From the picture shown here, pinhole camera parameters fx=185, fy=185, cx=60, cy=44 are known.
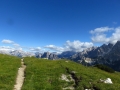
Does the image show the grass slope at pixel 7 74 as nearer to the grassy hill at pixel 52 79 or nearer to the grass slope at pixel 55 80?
the grassy hill at pixel 52 79

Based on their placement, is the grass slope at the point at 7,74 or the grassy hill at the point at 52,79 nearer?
the grass slope at the point at 7,74

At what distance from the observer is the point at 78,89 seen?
31.2 metres

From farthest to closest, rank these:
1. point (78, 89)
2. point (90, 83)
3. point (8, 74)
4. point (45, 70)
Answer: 1. point (45, 70)
2. point (8, 74)
3. point (90, 83)
4. point (78, 89)

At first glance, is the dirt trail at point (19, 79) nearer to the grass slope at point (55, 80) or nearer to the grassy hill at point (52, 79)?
the grassy hill at point (52, 79)

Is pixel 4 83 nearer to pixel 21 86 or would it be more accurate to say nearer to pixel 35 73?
pixel 21 86

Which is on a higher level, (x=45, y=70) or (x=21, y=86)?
(x=45, y=70)

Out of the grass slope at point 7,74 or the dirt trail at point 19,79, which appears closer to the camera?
the grass slope at point 7,74

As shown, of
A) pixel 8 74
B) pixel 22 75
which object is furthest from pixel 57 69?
pixel 8 74

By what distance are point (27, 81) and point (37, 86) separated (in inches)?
111

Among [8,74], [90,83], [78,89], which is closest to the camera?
[78,89]

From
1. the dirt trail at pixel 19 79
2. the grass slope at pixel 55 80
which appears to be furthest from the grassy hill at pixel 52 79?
the dirt trail at pixel 19 79

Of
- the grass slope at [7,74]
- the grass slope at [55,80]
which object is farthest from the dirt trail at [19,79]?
the grass slope at [55,80]

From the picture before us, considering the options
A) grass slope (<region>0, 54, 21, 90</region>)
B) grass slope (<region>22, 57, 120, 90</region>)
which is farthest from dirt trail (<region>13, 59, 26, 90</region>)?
grass slope (<region>22, 57, 120, 90</region>)

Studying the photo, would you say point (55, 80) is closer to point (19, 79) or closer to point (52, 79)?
point (52, 79)
